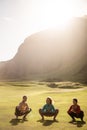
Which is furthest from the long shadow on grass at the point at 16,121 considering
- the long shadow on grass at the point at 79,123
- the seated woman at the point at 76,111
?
the long shadow on grass at the point at 79,123

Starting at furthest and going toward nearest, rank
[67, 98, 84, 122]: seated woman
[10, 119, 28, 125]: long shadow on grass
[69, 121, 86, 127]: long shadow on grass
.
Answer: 1. [67, 98, 84, 122]: seated woman
2. [10, 119, 28, 125]: long shadow on grass
3. [69, 121, 86, 127]: long shadow on grass

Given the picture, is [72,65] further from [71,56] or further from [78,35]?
[78,35]

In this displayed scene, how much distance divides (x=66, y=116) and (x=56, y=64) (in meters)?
176

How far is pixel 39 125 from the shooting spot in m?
20.7

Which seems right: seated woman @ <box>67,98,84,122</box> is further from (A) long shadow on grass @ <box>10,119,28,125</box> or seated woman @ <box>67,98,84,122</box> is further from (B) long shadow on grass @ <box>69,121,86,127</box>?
(A) long shadow on grass @ <box>10,119,28,125</box>

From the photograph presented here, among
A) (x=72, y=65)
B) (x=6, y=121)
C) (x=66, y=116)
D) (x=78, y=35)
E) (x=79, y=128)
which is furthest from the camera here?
(x=78, y=35)

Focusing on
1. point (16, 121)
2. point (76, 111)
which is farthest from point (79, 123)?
point (16, 121)

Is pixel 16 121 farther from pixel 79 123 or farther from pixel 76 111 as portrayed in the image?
pixel 79 123

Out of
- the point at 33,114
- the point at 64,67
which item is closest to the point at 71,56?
the point at 64,67

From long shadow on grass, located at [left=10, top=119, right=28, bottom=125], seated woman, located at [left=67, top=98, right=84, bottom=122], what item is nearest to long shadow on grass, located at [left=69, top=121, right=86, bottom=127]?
seated woman, located at [left=67, top=98, right=84, bottom=122]

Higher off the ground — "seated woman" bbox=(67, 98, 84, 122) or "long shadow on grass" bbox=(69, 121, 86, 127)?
"seated woman" bbox=(67, 98, 84, 122)

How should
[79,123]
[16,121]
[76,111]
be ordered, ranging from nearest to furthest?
[79,123] < [76,111] < [16,121]

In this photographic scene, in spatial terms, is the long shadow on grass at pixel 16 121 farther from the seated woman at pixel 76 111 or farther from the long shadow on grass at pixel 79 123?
the long shadow on grass at pixel 79 123

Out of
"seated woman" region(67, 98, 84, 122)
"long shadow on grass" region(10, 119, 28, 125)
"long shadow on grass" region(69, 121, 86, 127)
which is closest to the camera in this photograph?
"long shadow on grass" region(69, 121, 86, 127)
